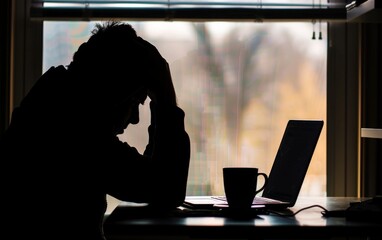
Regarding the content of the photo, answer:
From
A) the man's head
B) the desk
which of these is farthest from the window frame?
the desk

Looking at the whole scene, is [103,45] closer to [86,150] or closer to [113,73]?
[113,73]

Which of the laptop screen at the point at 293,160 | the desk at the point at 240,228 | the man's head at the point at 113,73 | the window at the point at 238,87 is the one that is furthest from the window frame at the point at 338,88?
the desk at the point at 240,228

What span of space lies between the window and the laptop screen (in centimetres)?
60

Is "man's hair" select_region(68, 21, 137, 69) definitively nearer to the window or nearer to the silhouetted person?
the silhouetted person

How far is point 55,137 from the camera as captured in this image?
1.30 metres

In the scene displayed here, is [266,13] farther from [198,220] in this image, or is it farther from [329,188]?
[198,220]

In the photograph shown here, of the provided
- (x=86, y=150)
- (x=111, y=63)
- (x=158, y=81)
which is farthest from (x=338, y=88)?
(x=86, y=150)

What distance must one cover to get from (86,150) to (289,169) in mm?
614

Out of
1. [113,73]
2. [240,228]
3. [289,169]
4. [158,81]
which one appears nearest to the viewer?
[240,228]

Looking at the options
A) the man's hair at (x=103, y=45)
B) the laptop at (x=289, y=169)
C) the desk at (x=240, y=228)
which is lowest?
the desk at (x=240, y=228)

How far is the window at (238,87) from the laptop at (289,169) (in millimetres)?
605

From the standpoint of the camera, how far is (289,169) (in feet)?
5.46

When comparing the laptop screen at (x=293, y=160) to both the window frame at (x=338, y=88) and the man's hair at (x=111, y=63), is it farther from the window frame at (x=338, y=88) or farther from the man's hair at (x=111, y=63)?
the window frame at (x=338, y=88)

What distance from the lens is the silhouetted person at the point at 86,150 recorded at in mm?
1285
